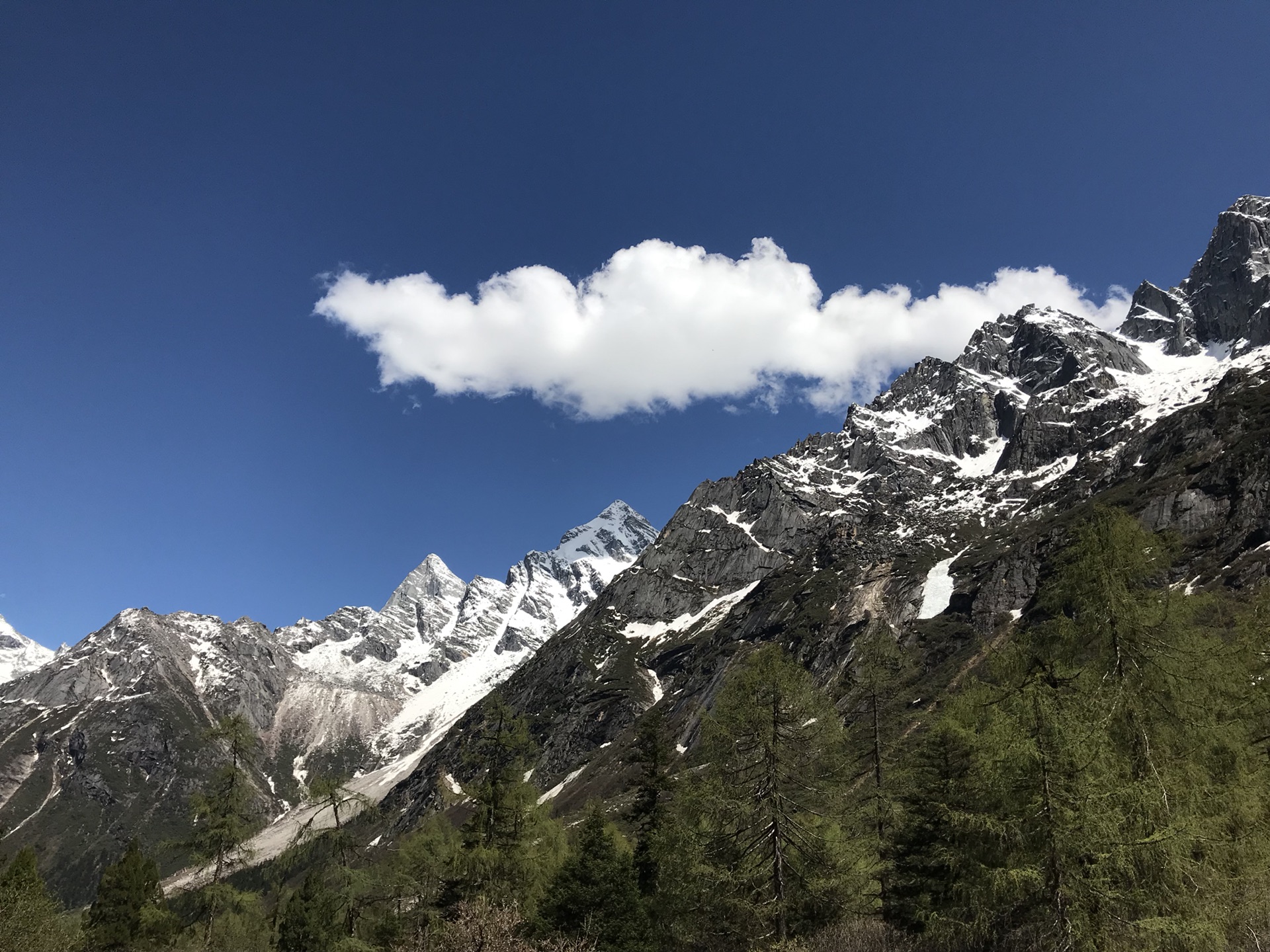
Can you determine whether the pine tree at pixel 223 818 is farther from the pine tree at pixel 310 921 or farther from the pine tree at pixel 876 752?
the pine tree at pixel 876 752

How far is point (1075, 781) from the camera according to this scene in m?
16.2

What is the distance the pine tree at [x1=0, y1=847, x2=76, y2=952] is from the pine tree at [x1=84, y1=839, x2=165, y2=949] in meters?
6.73

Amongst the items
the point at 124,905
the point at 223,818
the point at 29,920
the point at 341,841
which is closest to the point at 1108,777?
the point at 341,841

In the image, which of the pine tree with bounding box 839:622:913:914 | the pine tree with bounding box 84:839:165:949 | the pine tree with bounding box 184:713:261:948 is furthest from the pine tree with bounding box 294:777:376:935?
the pine tree with bounding box 839:622:913:914

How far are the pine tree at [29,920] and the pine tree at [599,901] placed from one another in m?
18.1

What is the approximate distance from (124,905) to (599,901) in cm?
3171

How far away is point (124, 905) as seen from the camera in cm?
4006

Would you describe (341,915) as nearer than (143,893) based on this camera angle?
No

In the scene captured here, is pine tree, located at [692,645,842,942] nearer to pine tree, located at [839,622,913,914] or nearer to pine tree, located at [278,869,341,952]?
pine tree, located at [839,622,913,914]

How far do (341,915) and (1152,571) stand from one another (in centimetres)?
4994

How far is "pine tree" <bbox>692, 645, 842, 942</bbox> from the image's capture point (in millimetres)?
21875

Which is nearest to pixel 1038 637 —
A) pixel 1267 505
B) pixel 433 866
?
pixel 433 866

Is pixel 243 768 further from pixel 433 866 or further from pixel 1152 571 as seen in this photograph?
pixel 1152 571

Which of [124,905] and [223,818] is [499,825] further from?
[124,905]
